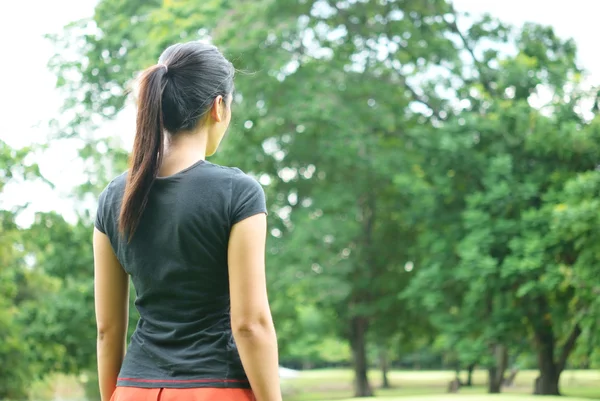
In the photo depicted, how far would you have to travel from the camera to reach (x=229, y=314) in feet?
5.83

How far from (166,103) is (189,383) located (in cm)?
61

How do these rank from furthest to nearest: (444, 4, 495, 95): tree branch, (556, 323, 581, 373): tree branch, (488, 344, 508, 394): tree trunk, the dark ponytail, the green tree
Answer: (488, 344, 508, 394): tree trunk, (444, 4, 495, 95): tree branch, (556, 323, 581, 373): tree branch, the green tree, the dark ponytail

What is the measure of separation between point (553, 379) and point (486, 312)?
9.16ft

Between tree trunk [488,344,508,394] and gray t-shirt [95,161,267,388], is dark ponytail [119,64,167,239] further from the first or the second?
tree trunk [488,344,508,394]

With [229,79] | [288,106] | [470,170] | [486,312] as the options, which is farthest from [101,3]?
[229,79]

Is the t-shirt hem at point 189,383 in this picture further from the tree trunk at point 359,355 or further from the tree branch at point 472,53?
the tree trunk at point 359,355

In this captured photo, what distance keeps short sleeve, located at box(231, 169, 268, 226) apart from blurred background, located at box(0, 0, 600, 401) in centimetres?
1474

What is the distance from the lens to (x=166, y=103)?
1862 millimetres

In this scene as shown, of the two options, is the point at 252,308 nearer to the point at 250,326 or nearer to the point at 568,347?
the point at 250,326

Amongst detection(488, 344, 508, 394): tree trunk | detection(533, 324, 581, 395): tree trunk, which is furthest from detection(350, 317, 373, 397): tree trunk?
detection(533, 324, 581, 395): tree trunk

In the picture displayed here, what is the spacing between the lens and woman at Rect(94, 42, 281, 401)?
1724 millimetres

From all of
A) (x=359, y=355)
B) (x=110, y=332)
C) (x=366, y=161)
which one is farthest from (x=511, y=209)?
(x=110, y=332)

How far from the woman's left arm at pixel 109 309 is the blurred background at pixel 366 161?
48.1ft

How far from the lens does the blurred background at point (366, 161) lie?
17.4m
